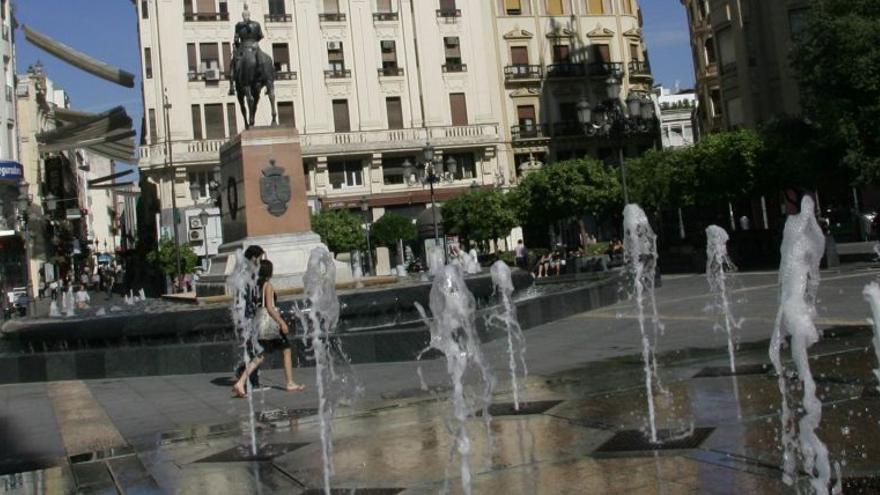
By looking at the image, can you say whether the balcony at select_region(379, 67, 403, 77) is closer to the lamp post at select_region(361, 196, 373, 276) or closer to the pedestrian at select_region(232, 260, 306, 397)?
the lamp post at select_region(361, 196, 373, 276)

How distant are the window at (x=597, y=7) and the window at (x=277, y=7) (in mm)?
17296

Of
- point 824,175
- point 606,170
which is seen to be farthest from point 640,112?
point 606,170

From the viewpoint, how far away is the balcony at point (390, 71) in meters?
46.7

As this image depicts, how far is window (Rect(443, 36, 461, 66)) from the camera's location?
47.9 meters

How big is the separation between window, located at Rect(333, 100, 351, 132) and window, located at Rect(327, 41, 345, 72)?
1.74 metres

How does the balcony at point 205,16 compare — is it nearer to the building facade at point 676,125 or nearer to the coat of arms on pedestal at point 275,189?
the coat of arms on pedestal at point 275,189

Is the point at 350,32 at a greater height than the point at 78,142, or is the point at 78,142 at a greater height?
the point at 350,32

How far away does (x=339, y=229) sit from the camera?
131 feet

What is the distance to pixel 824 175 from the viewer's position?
2464 centimetres

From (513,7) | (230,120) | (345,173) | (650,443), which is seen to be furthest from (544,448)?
(513,7)

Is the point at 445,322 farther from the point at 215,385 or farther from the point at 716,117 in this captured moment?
the point at 716,117

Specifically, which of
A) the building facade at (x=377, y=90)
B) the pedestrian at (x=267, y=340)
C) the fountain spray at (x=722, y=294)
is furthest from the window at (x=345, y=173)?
the pedestrian at (x=267, y=340)

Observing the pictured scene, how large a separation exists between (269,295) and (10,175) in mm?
37027

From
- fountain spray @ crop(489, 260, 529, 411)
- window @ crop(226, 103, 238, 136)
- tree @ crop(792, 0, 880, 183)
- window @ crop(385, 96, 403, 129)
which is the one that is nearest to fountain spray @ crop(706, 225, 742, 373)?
fountain spray @ crop(489, 260, 529, 411)
